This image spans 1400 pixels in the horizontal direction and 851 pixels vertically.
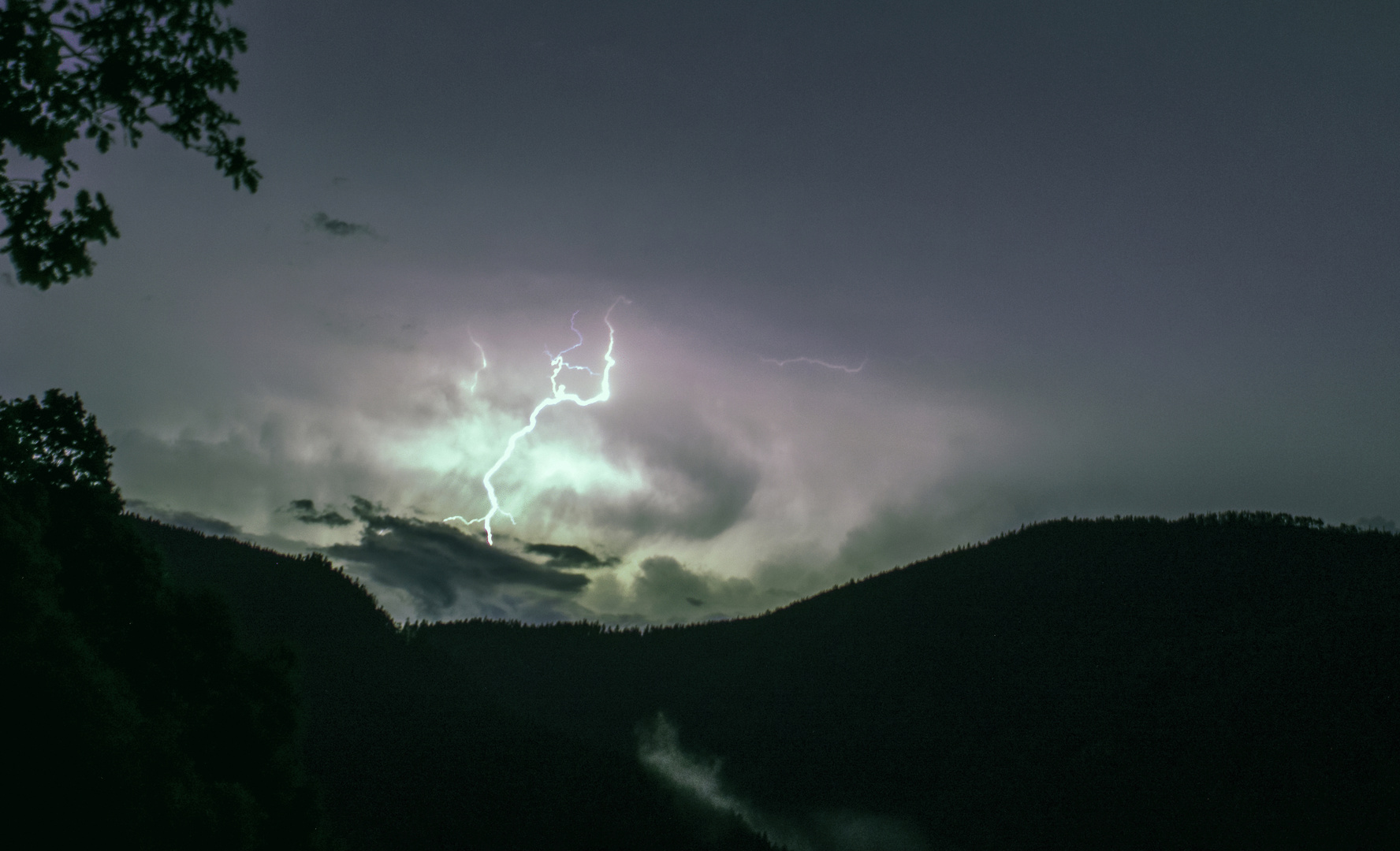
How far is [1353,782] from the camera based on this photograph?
113 meters

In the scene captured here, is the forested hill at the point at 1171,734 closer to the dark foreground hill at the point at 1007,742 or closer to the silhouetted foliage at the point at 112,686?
the dark foreground hill at the point at 1007,742

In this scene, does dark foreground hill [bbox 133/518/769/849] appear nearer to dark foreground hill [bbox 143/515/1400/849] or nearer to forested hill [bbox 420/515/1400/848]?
dark foreground hill [bbox 143/515/1400/849]

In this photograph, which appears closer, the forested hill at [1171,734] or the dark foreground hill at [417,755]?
the dark foreground hill at [417,755]

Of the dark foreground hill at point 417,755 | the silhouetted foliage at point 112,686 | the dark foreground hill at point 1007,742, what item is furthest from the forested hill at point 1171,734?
the silhouetted foliage at point 112,686

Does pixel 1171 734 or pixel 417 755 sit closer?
pixel 417 755

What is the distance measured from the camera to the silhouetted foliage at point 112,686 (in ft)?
36.9

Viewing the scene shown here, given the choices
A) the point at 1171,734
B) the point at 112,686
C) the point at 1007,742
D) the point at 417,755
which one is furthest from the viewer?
the point at 1007,742

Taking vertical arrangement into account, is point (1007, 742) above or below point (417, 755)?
above

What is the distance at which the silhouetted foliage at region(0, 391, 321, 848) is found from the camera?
1125cm

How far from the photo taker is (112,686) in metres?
12.6

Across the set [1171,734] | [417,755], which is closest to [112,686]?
[417,755]

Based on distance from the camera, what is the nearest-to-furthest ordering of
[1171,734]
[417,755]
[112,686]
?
[112,686] → [417,755] → [1171,734]

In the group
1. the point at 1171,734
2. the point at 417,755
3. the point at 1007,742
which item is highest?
the point at 1171,734

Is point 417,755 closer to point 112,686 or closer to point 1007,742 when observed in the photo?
point 112,686
